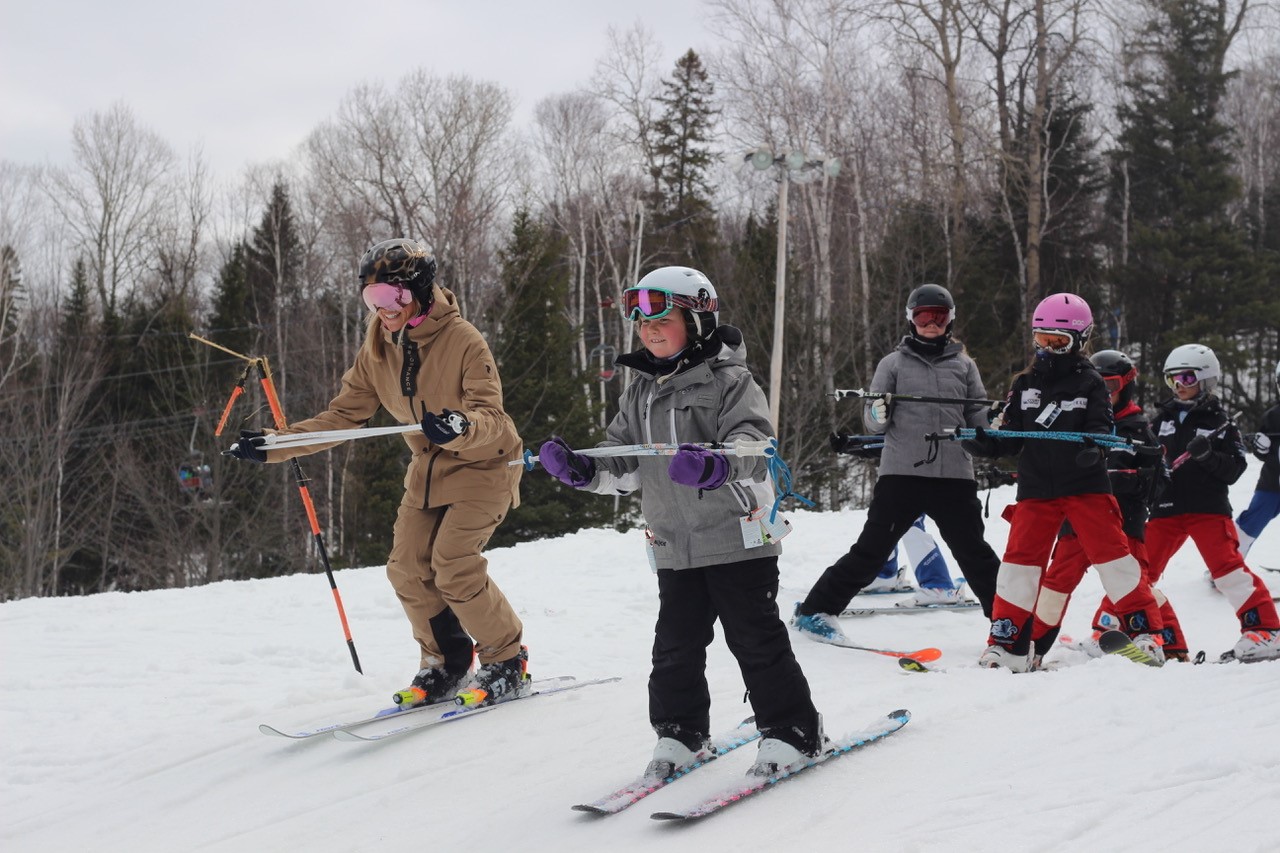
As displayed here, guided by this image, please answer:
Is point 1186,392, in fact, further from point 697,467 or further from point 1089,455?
point 697,467

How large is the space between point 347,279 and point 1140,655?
30.5m

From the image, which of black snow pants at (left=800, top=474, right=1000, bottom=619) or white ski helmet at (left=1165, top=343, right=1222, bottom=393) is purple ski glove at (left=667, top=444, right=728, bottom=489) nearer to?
black snow pants at (left=800, top=474, right=1000, bottom=619)

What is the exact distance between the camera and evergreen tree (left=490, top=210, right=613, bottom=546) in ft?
82.6

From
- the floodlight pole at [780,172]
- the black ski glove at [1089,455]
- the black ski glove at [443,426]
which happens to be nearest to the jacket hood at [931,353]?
the black ski glove at [1089,455]

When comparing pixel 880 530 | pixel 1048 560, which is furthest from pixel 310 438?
pixel 1048 560

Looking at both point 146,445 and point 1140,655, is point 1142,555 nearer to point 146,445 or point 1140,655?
point 1140,655

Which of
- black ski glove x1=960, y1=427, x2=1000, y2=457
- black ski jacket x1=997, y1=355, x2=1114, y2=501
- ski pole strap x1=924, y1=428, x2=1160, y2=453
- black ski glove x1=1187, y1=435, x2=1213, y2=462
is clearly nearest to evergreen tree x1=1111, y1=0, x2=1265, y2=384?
black ski glove x1=1187, y1=435, x2=1213, y2=462

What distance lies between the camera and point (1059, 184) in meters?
30.2

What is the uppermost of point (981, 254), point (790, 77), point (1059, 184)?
point (790, 77)

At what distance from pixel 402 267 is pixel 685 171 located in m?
34.4

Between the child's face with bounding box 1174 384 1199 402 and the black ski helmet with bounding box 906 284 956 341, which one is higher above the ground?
the black ski helmet with bounding box 906 284 956 341

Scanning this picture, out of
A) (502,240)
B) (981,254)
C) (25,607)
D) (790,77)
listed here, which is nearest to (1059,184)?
(981,254)

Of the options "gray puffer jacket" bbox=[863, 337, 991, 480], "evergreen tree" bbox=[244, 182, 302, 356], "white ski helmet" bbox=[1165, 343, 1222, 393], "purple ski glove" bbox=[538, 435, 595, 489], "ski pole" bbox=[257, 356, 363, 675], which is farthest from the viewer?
"evergreen tree" bbox=[244, 182, 302, 356]

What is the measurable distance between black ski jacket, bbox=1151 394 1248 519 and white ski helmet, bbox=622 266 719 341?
13.8 ft
